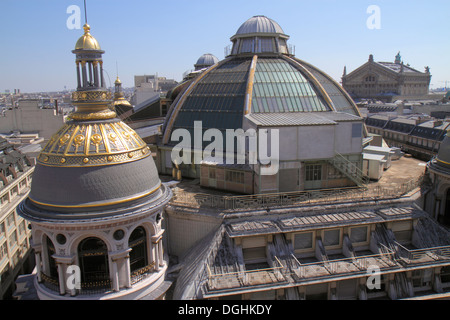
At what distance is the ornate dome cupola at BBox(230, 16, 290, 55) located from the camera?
43.8 metres

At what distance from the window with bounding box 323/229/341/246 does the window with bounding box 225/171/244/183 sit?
9.17 m

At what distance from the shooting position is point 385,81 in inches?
5148

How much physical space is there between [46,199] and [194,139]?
18561mm

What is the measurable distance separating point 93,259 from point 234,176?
15362mm

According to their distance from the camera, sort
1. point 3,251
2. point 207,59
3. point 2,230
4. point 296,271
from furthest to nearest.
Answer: point 207,59, point 2,230, point 3,251, point 296,271

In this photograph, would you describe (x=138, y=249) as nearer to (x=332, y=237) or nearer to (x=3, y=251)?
(x=332, y=237)

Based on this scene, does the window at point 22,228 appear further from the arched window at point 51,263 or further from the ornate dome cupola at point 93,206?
the arched window at point 51,263

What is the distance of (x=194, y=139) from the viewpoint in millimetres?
39281

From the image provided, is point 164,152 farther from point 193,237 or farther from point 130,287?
point 130,287

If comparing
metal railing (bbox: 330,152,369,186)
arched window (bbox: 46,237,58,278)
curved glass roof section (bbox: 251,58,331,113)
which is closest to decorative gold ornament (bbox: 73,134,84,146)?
arched window (bbox: 46,237,58,278)

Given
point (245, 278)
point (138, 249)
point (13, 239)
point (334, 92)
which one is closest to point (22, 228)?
point (13, 239)

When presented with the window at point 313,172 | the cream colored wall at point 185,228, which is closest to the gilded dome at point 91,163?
the cream colored wall at point 185,228

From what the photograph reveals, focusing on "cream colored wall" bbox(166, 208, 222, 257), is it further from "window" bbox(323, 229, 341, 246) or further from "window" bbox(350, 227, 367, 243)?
"window" bbox(350, 227, 367, 243)

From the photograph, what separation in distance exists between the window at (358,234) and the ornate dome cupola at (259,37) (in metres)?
23.7
